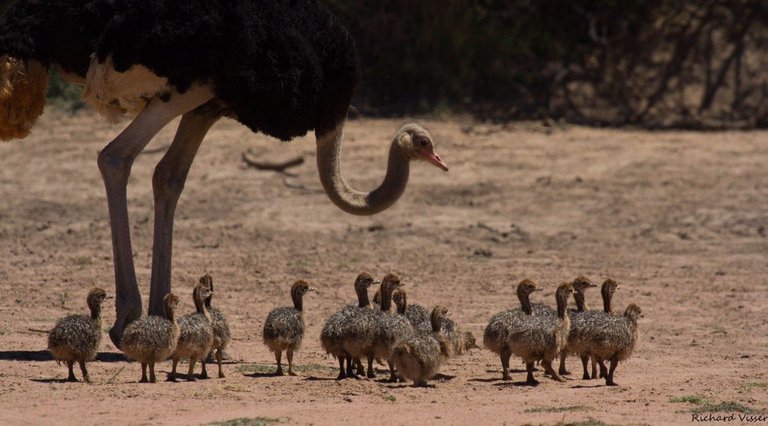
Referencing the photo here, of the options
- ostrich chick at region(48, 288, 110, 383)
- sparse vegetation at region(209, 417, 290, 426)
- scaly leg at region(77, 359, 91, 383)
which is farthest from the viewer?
scaly leg at region(77, 359, 91, 383)

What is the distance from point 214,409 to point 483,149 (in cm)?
937

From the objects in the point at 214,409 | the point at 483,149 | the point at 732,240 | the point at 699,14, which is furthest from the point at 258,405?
the point at 699,14

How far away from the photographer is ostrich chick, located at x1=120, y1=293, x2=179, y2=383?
8469mm

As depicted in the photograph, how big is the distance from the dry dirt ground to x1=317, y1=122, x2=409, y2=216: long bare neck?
976 millimetres

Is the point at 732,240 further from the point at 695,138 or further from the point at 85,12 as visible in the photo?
the point at 85,12

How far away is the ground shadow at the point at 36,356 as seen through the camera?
30.3ft

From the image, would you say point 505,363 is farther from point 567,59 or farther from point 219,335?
point 567,59

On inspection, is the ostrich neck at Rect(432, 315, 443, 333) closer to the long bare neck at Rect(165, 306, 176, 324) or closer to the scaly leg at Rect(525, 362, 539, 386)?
the scaly leg at Rect(525, 362, 539, 386)

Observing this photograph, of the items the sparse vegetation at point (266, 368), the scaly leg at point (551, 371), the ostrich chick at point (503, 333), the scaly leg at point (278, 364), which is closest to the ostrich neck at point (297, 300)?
the sparse vegetation at point (266, 368)

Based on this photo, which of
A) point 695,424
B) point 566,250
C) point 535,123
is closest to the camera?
point 695,424

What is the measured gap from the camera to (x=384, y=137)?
1705 cm

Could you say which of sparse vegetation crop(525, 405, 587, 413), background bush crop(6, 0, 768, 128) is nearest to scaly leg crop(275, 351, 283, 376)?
sparse vegetation crop(525, 405, 587, 413)

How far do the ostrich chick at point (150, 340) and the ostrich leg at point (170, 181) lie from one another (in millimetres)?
1257

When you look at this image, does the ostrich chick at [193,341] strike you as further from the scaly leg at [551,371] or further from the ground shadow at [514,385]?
the scaly leg at [551,371]
